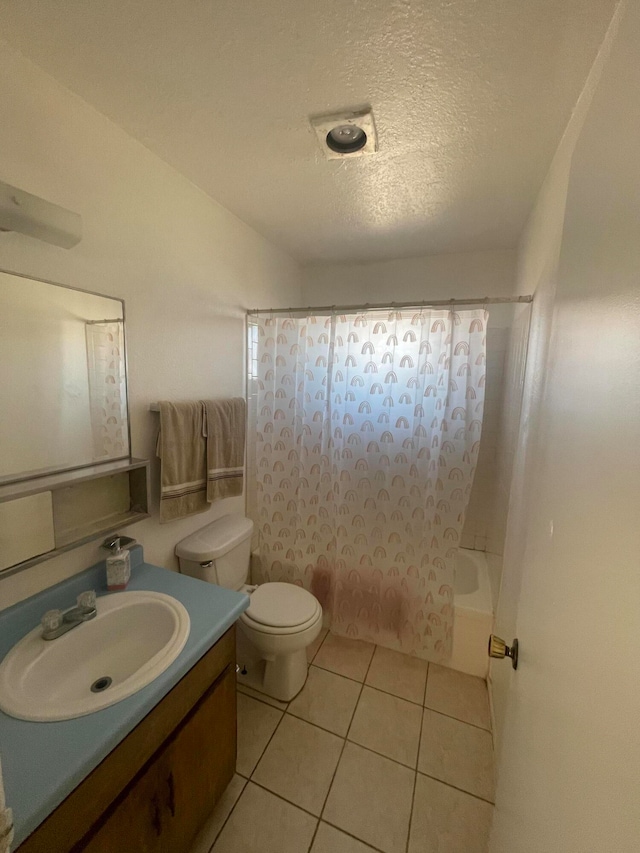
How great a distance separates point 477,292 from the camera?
2.27 m

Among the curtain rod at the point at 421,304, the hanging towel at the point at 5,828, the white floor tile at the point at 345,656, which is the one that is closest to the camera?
the hanging towel at the point at 5,828

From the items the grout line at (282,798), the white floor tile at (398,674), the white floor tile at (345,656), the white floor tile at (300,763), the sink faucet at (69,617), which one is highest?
the sink faucet at (69,617)

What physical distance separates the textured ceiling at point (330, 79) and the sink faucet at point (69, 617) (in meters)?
1.59

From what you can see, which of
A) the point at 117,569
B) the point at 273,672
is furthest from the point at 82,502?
the point at 273,672

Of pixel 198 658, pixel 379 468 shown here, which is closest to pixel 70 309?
pixel 198 658

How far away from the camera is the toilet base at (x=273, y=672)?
5.46 feet

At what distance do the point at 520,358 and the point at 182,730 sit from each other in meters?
2.00

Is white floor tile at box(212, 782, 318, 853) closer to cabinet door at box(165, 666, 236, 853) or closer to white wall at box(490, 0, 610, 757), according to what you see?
cabinet door at box(165, 666, 236, 853)

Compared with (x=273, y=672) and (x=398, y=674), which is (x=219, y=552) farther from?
(x=398, y=674)

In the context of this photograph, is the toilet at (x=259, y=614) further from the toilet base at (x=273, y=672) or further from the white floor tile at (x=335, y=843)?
the white floor tile at (x=335, y=843)

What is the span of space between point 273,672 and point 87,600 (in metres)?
1.02

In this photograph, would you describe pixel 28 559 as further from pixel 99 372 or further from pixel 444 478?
pixel 444 478

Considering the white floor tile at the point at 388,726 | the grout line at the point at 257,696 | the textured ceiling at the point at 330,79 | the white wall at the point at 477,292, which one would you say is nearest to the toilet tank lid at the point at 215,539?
the grout line at the point at 257,696

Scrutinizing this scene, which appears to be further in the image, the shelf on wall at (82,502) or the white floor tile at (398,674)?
the white floor tile at (398,674)
